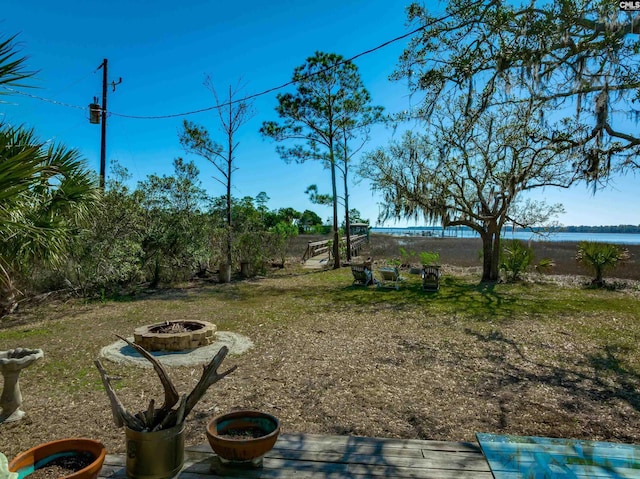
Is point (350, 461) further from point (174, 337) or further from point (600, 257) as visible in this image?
point (600, 257)

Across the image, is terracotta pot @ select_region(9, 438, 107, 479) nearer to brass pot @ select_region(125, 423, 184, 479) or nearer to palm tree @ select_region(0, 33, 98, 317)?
brass pot @ select_region(125, 423, 184, 479)

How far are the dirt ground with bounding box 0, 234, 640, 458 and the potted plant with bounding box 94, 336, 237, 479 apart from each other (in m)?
0.86

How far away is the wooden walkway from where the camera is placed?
2412 mm

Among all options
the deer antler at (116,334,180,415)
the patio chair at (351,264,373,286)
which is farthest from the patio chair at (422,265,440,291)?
the deer antler at (116,334,180,415)

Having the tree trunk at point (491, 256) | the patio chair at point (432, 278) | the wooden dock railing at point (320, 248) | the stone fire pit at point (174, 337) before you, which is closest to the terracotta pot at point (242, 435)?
the stone fire pit at point (174, 337)

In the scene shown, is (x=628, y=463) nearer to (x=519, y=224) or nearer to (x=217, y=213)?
(x=519, y=224)

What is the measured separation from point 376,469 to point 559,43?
509 cm

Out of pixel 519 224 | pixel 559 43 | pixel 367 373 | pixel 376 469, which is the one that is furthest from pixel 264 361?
pixel 519 224

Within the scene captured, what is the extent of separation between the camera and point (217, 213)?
13.9m

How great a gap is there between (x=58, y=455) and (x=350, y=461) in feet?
5.84

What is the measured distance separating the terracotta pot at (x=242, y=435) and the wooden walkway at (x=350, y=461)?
0.13 m

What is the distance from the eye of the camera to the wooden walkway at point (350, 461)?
2412 mm

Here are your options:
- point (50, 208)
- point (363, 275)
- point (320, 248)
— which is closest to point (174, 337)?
point (50, 208)

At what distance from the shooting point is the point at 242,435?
2584 millimetres
